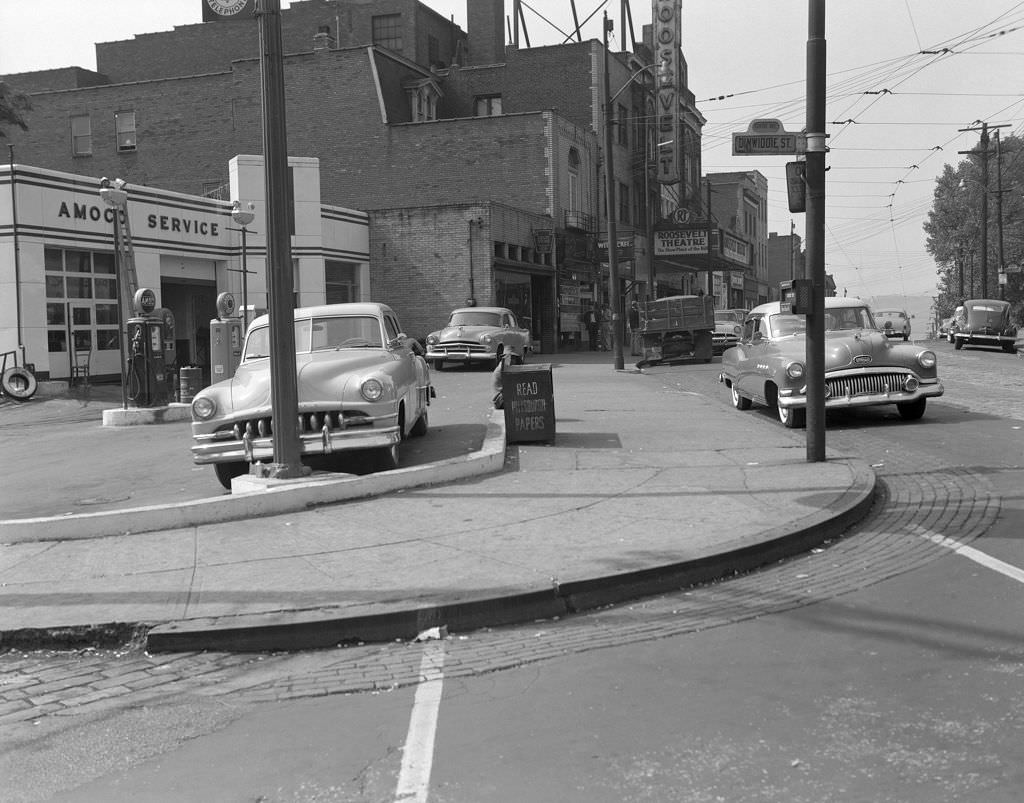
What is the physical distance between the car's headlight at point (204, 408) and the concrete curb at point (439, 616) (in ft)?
14.9

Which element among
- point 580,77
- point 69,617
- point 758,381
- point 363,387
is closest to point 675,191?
point 580,77

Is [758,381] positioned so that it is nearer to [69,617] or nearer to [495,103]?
[69,617]

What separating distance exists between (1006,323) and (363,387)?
116 feet

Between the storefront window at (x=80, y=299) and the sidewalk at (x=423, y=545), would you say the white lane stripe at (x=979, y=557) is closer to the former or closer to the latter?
→ the sidewalk at (x=423, y=545)

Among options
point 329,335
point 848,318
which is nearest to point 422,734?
point 329,335

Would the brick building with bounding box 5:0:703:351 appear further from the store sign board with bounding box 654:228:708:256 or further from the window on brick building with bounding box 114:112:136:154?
the store sign board with bounding box 654:228:708:256

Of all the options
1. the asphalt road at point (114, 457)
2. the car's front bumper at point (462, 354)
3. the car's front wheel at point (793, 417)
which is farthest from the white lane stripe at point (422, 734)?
the car's front bumper at point (462, 354)

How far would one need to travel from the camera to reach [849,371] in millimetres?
13156

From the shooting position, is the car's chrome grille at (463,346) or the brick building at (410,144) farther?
the brick building at (410,144)

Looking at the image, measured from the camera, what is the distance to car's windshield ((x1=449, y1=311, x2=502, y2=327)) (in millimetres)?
28438

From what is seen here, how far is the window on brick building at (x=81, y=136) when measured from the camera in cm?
4400

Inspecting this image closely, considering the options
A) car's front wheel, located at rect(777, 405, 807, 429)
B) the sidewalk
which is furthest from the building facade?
the sidewalk

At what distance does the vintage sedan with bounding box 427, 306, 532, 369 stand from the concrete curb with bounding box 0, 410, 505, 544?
17.5 meters

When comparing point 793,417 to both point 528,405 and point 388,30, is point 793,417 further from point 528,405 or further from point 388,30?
point 388,30
